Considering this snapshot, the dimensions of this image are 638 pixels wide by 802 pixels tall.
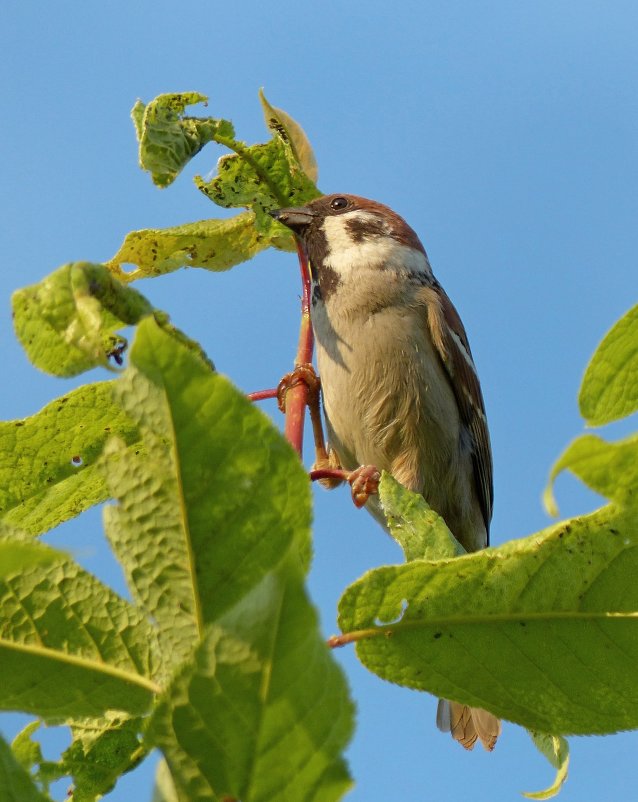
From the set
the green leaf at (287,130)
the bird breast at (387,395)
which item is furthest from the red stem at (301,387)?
the bird breast at (387,395)

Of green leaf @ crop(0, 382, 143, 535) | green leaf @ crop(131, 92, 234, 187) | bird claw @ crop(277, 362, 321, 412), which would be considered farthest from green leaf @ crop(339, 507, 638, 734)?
green leaf @ crop(131, 92, 234, 187)

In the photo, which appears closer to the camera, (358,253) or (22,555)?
(22,555)

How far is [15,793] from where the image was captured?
925mm

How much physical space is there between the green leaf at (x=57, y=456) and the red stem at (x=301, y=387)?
31 cm

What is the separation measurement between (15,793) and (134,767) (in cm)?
84

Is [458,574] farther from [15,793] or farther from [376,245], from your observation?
[376,245]

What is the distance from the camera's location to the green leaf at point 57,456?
1787 millimetres

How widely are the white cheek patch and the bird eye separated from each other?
0.05m

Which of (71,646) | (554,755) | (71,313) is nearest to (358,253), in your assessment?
(554,755)

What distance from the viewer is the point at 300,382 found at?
6.74 ft

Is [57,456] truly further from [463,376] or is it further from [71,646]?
[463,376]

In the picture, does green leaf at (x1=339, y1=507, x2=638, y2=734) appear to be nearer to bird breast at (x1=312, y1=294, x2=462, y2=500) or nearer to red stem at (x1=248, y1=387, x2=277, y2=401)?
red stem at (x1=248, y1=387, x2=277, y2=401)

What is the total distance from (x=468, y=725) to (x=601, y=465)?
10.7 feet

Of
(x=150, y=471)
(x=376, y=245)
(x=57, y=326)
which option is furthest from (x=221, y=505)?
(x=376, y=245)
